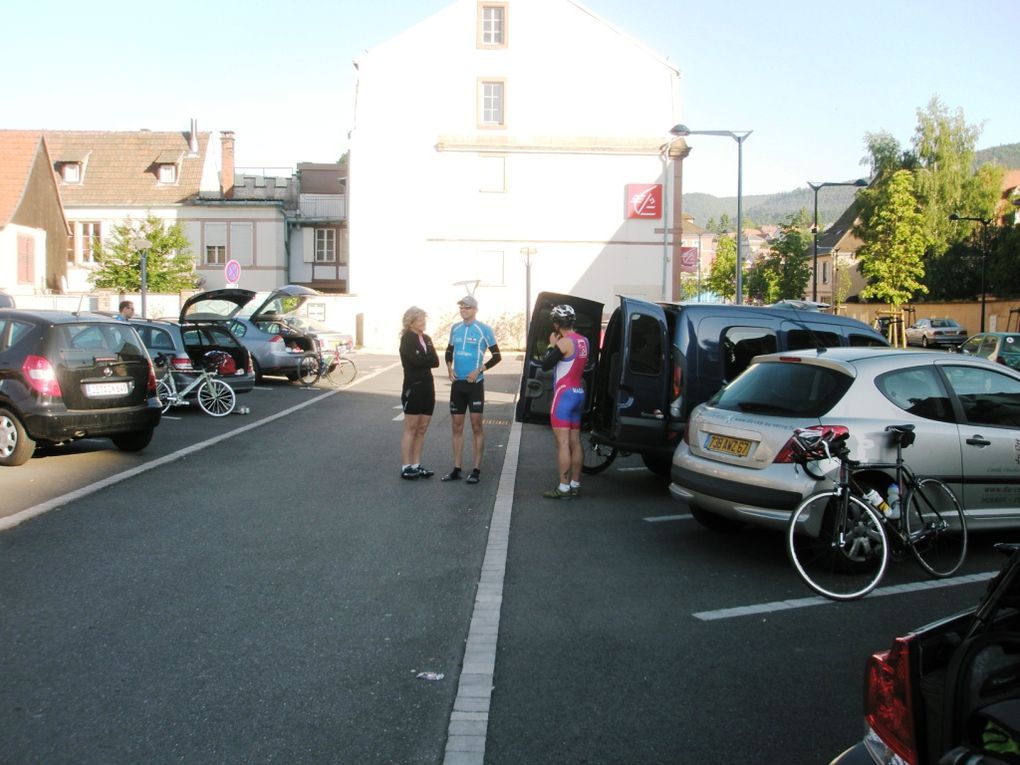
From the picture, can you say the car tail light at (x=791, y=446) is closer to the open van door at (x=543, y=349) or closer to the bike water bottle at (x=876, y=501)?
the bike water bottle at (x=876, y=501)

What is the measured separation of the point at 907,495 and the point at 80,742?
5432mm

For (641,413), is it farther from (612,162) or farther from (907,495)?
(612,162)

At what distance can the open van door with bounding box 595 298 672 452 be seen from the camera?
9828 millimetres

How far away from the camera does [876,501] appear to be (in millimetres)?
6711

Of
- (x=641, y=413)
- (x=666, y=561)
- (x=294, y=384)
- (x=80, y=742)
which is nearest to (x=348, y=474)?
(x=641, y=413)

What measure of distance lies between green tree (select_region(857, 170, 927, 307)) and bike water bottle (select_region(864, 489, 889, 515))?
149ft

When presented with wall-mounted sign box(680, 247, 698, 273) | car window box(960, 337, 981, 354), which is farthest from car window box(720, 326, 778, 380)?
wall-mounted sign box(680, 247, 698, 273)

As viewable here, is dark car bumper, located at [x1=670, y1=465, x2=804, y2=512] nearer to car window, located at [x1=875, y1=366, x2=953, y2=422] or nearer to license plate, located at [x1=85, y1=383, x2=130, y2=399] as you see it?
car window, located at [x1=875, y1=366, x2=953, y2=422]

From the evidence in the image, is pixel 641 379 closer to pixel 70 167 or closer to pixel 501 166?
pixel 501 166

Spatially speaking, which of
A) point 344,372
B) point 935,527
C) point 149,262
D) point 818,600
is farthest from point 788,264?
point 818,600

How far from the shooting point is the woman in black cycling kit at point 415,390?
34.8 ft

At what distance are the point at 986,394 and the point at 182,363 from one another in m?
13.1

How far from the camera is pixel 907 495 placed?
6.95 meters

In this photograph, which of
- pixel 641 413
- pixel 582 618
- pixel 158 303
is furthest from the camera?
pixel 158 303
